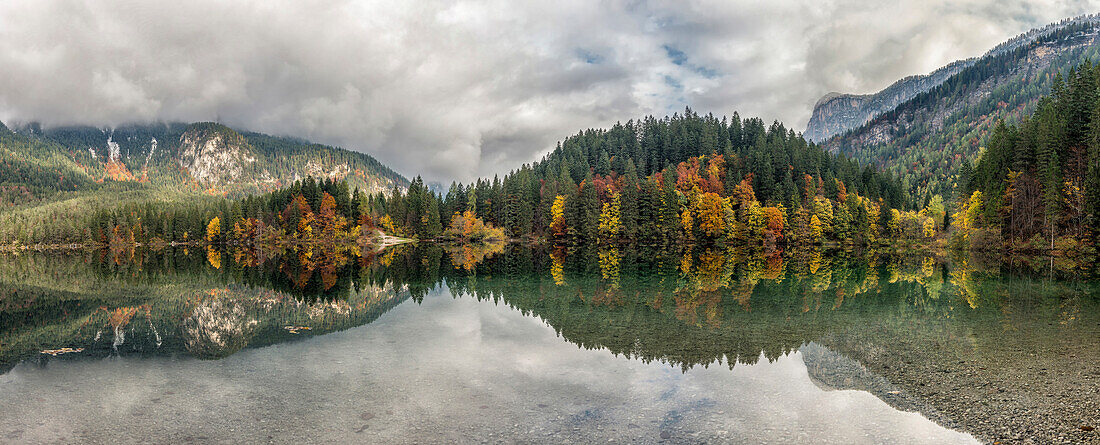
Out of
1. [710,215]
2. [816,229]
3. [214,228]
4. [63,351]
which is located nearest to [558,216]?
[710,215]

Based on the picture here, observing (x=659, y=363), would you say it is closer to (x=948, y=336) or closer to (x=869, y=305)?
(x=948, y=336)

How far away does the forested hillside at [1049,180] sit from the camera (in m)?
58.5

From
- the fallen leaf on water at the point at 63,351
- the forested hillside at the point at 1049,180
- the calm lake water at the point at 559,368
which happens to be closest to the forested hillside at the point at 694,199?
the forested hillside at the point at 1049,180

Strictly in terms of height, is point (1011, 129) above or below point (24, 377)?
above

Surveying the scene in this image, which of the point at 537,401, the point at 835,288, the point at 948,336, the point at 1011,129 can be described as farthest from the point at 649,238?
the point at 537,401

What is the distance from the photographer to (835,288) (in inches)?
1262

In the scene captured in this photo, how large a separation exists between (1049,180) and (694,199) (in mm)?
55572

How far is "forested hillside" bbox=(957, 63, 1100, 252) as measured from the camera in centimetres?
5847

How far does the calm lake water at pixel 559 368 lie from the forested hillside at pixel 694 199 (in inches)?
3060

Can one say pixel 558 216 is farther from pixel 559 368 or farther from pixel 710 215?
pixel 559 368

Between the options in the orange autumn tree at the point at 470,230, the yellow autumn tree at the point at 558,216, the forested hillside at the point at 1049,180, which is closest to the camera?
the forested hillside at the point at 1049,180

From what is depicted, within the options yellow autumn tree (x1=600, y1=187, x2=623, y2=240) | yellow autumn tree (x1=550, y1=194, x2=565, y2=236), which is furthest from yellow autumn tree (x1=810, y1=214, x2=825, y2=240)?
yellow autumn tree (x1=550, y1=194, x2=565, y2=236)

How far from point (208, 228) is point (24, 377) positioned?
154 m

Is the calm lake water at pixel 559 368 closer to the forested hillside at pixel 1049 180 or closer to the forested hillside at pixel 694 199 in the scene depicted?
the forested hillside at pixel 1049 180
